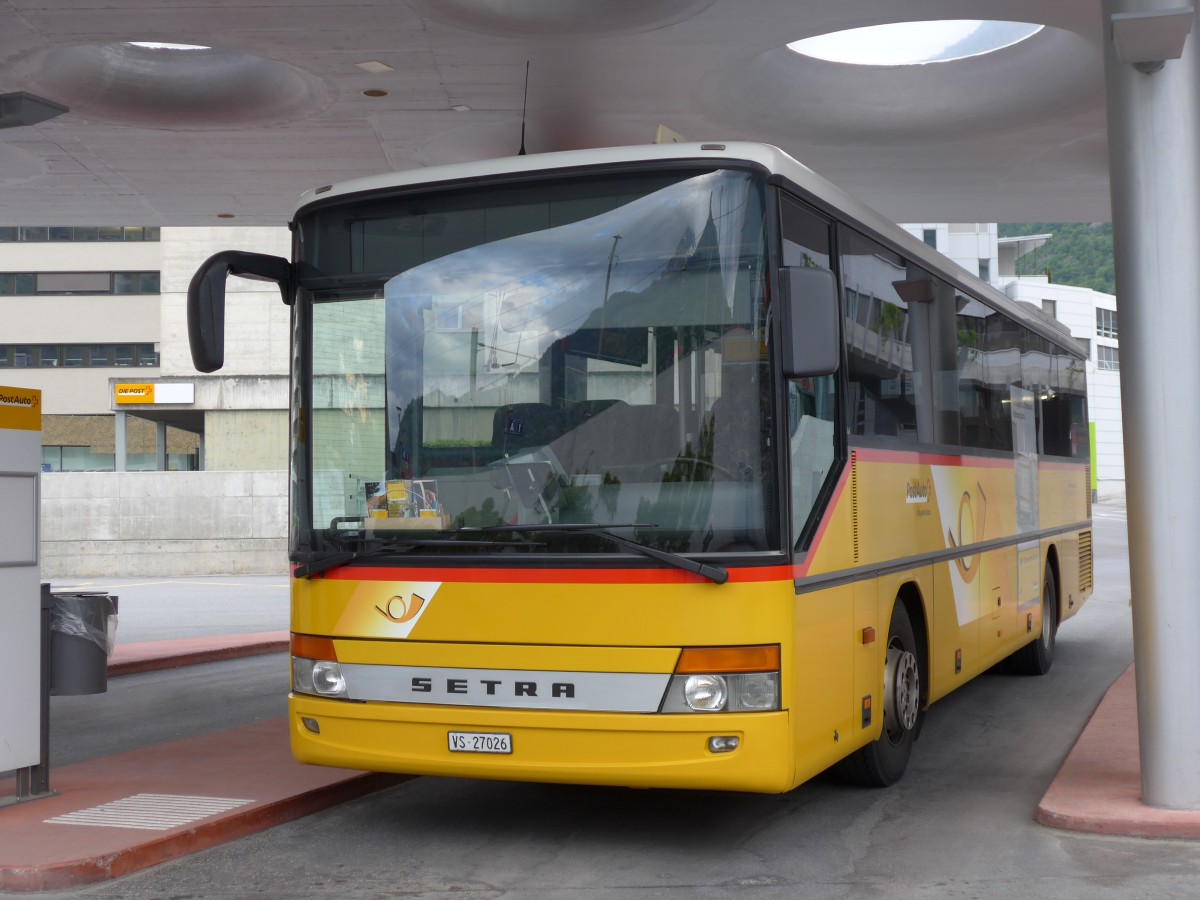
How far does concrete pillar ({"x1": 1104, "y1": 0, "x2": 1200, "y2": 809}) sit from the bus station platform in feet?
1.47

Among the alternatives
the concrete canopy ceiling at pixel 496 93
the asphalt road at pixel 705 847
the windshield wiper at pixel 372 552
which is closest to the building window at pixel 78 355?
the concrete canopy ceiling at pixel 496 93

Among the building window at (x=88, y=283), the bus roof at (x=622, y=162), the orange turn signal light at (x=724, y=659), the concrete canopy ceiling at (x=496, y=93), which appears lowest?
the orange turn signal light at (x=724, y=659)

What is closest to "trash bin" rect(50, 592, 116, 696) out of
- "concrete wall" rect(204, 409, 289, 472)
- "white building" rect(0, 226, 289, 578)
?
"white building" rect(0, 226, 289, 578)

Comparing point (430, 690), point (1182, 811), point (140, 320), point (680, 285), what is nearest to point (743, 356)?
point (680, 285)

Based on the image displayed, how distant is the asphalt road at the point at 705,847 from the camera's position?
20.4 feet

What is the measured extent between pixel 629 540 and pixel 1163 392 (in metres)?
2.99

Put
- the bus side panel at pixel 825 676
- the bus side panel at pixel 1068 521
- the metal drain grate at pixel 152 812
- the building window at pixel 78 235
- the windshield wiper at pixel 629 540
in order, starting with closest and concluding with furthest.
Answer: the windshield wiper at pixel 629 540, the bus side panel at pixel 825 676, the metal drain grate at pixel 152 812, the bus side panel at pixel 1068 521, the building window at pixel 78 235

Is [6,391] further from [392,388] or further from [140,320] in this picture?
[140,320]

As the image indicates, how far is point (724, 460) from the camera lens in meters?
6.27

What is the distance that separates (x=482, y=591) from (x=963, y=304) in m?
5.04

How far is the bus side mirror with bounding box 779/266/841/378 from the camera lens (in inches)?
244

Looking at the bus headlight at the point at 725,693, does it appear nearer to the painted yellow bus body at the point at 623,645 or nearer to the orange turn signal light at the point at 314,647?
the painted yellow bus body at the point at 623,645

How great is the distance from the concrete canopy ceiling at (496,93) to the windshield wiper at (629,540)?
618cm

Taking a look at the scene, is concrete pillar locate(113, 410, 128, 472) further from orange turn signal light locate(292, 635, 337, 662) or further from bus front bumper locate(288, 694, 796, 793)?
bus front bumper locate(288, 694, 796, 793)
